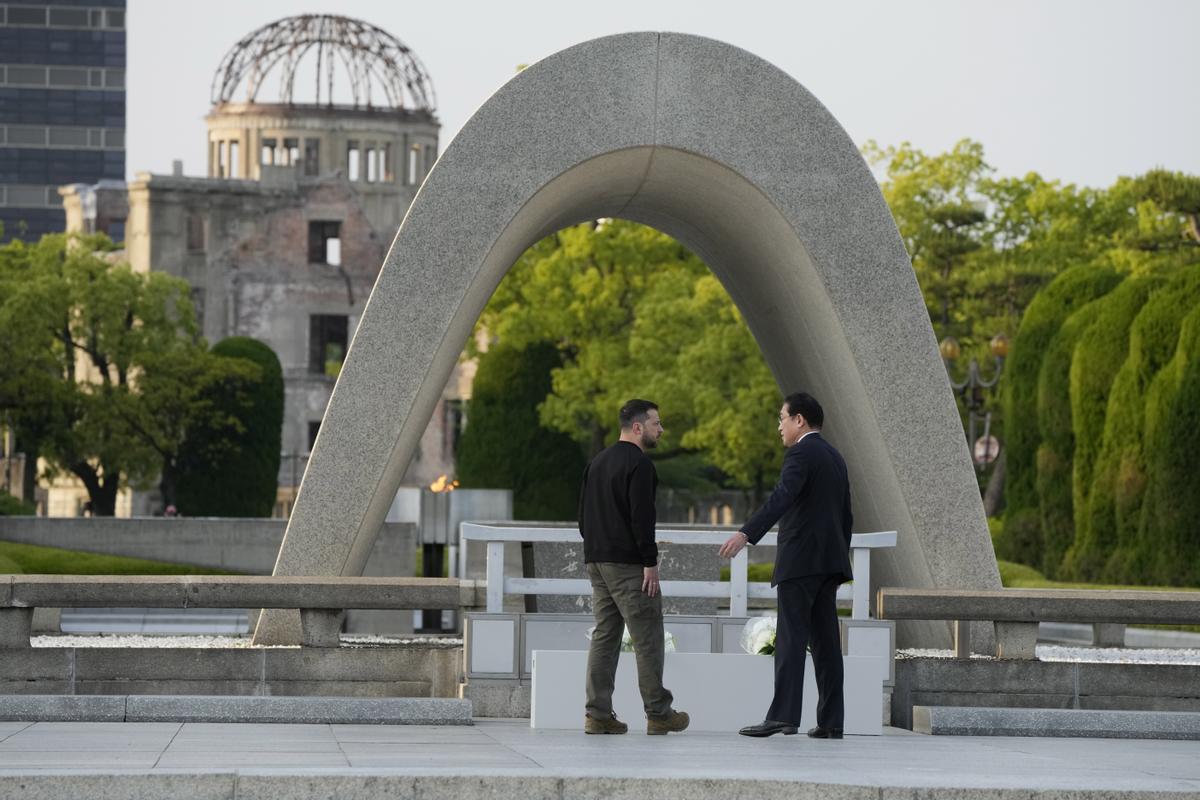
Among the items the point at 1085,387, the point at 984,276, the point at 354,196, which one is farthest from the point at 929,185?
the point at 354,196

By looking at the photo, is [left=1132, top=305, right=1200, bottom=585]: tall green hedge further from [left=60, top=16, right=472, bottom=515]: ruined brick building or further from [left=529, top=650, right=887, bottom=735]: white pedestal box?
[left=60, top=16, right=472, bottom=515]: ruined brick building

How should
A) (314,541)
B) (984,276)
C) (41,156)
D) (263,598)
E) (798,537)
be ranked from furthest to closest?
(41,156) < (984,276) < (314,541) < (263,598) < (798,537)

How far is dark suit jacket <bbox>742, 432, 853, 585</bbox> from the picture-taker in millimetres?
9836

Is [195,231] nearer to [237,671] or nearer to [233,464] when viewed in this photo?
[233,464]

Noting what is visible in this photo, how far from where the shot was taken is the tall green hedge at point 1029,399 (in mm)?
31797

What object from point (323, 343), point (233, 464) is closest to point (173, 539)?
point (233, 464)

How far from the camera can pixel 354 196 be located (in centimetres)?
6519

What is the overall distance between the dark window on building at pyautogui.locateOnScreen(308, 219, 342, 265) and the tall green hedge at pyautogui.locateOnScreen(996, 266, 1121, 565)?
35895 mm

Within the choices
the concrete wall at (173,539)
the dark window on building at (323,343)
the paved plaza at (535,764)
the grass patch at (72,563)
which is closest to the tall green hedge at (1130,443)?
the concrete wall at (173,539)

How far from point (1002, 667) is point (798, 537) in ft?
10.8

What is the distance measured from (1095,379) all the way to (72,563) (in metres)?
15.1

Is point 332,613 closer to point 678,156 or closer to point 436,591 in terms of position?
point 436,591

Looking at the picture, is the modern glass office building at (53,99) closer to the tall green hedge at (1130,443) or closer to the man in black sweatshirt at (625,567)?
the tall green hedge at (1130,443)

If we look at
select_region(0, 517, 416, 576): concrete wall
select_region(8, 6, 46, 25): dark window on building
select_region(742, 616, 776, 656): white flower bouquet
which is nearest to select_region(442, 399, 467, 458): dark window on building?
select_region(0, 517, 416, 576): concrete wall
